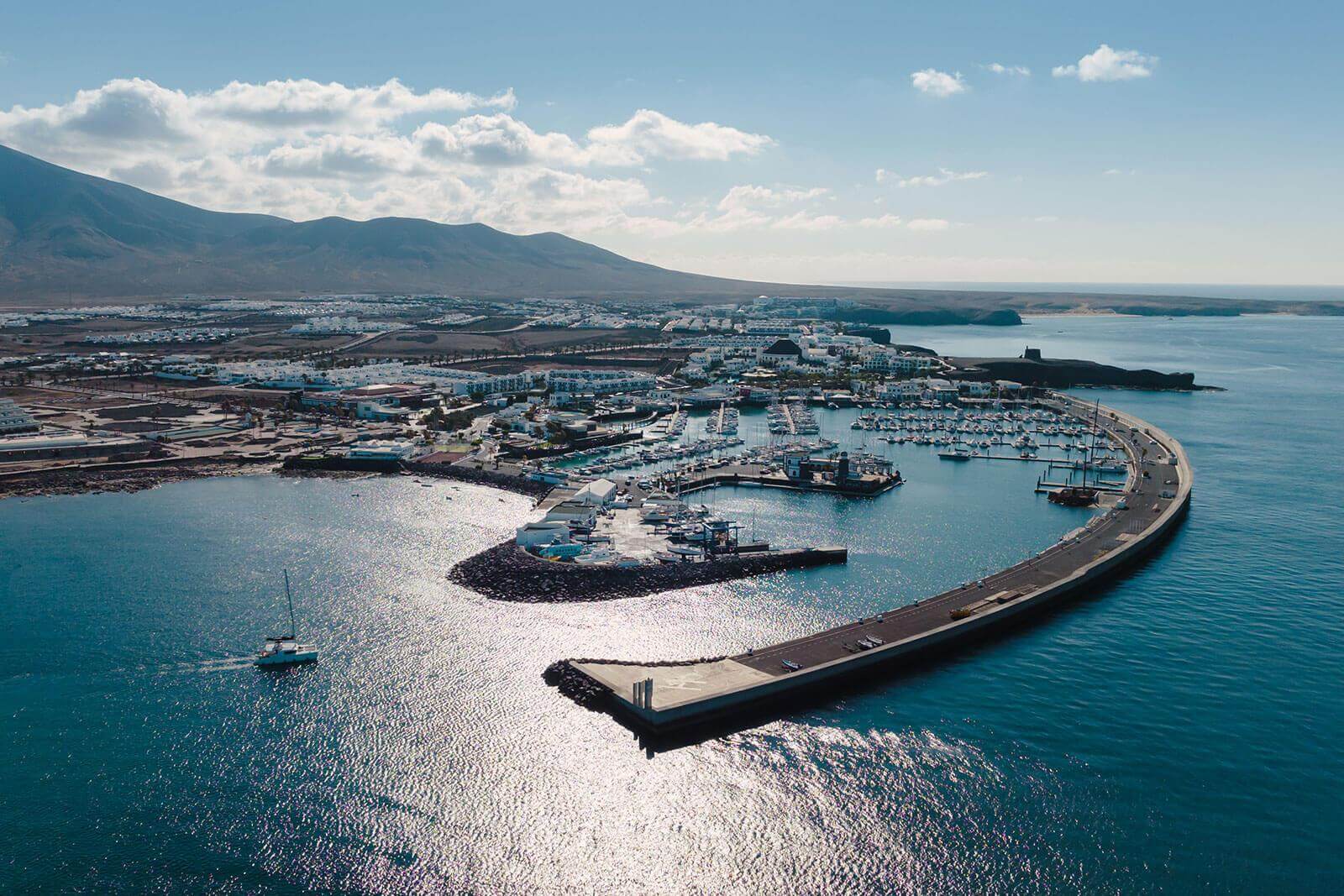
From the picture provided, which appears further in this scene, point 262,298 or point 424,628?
point 262,298

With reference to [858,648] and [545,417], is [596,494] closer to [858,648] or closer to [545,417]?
[858,648]

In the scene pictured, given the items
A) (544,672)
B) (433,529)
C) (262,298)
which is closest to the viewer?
(544,672)

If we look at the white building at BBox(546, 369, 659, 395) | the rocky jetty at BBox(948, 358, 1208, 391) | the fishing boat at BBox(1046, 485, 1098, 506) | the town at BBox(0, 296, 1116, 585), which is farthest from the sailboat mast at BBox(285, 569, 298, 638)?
the rocky jetty at BBox(948, 358, 1208, 391)

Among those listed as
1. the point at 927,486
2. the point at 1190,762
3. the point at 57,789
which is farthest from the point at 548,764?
the point at 927,486

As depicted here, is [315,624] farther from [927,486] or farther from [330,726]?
[927,486]

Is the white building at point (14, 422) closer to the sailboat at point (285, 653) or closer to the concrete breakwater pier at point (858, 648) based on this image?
the sailboat at point (285, 653)

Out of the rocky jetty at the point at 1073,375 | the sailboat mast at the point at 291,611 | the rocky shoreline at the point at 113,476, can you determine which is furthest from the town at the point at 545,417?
the sailboat mast at the point at 291,611
